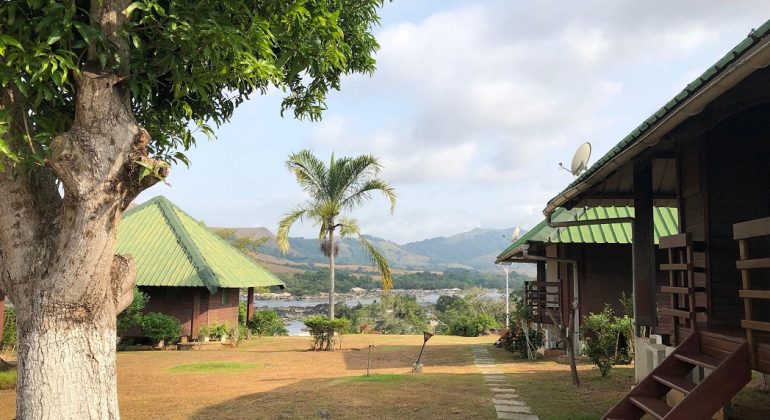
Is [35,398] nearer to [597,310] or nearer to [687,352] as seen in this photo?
[687,352]

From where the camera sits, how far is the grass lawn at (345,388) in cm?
842

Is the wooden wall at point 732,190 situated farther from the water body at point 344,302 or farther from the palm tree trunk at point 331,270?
the water body at point 344,302

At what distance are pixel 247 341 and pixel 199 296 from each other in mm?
3896

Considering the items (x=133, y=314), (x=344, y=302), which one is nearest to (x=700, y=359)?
(x=133, y=314)

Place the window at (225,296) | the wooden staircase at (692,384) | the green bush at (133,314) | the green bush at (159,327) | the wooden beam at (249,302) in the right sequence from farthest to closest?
the wooden beam at (249,302) → the window at (225,296) → the green bush at (159,327) → the green bush at (133,314) → the wooden staircase at (692,384)

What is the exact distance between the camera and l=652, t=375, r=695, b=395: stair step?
5.39m

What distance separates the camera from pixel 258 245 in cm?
3966

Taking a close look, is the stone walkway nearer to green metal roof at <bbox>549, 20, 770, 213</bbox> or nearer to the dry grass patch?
green metal roof at <bbox>549, 20, 770, 213</bbox>

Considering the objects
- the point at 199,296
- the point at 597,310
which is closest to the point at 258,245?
the point at 199,296

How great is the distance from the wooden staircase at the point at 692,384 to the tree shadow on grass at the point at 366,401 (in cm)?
266

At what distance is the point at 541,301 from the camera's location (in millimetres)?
17219

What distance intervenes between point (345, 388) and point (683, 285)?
20.1ft

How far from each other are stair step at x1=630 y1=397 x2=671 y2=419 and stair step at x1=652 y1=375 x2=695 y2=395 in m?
0.19

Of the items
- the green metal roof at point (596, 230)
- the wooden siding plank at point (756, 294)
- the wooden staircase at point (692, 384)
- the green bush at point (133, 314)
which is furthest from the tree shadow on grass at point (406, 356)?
the wooden siding plank at point (756, 294)
